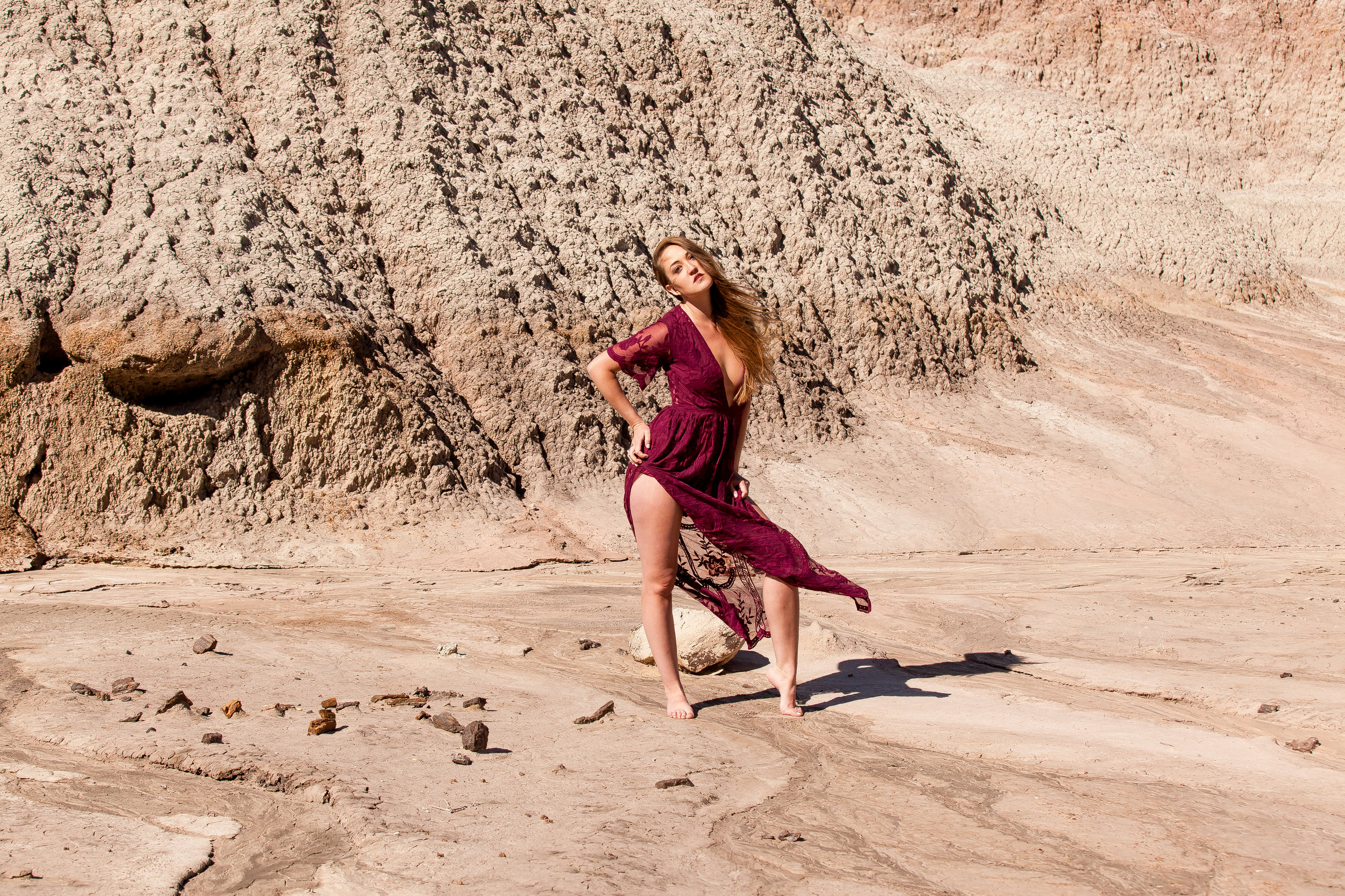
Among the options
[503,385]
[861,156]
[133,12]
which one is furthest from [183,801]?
Answer: [861,156]

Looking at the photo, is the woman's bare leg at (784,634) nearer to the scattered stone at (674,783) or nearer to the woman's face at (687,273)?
the scattered stone at (674,783)

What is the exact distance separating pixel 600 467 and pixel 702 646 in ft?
18.0

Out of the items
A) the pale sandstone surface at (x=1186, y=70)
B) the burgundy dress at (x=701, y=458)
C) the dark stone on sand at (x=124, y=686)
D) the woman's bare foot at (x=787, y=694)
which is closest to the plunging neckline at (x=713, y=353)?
the burgundy dress at (x=701, y=458)

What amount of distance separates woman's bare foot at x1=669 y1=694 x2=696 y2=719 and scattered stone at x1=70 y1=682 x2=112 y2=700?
194cm

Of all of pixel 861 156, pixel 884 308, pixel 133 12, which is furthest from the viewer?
pixel 861 156

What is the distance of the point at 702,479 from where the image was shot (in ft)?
11.7

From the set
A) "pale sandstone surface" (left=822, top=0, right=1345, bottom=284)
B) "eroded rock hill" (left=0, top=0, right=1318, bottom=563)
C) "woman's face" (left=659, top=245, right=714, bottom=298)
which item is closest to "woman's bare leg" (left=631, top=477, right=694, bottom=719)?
"woman's face" (left=659, top=245, right=714, bottom=298)

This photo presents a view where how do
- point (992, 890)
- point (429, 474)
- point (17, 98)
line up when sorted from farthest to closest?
point (17, 98) → point (429, 474) → point (992, 890)

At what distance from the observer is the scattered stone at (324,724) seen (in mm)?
3191

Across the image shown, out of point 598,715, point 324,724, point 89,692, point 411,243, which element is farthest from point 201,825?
point 411,243

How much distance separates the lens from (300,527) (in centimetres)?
835

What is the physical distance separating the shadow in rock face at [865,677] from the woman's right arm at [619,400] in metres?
0.99

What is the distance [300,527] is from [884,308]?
24.3ft

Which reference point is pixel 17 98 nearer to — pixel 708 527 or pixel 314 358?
pixel 314 358
